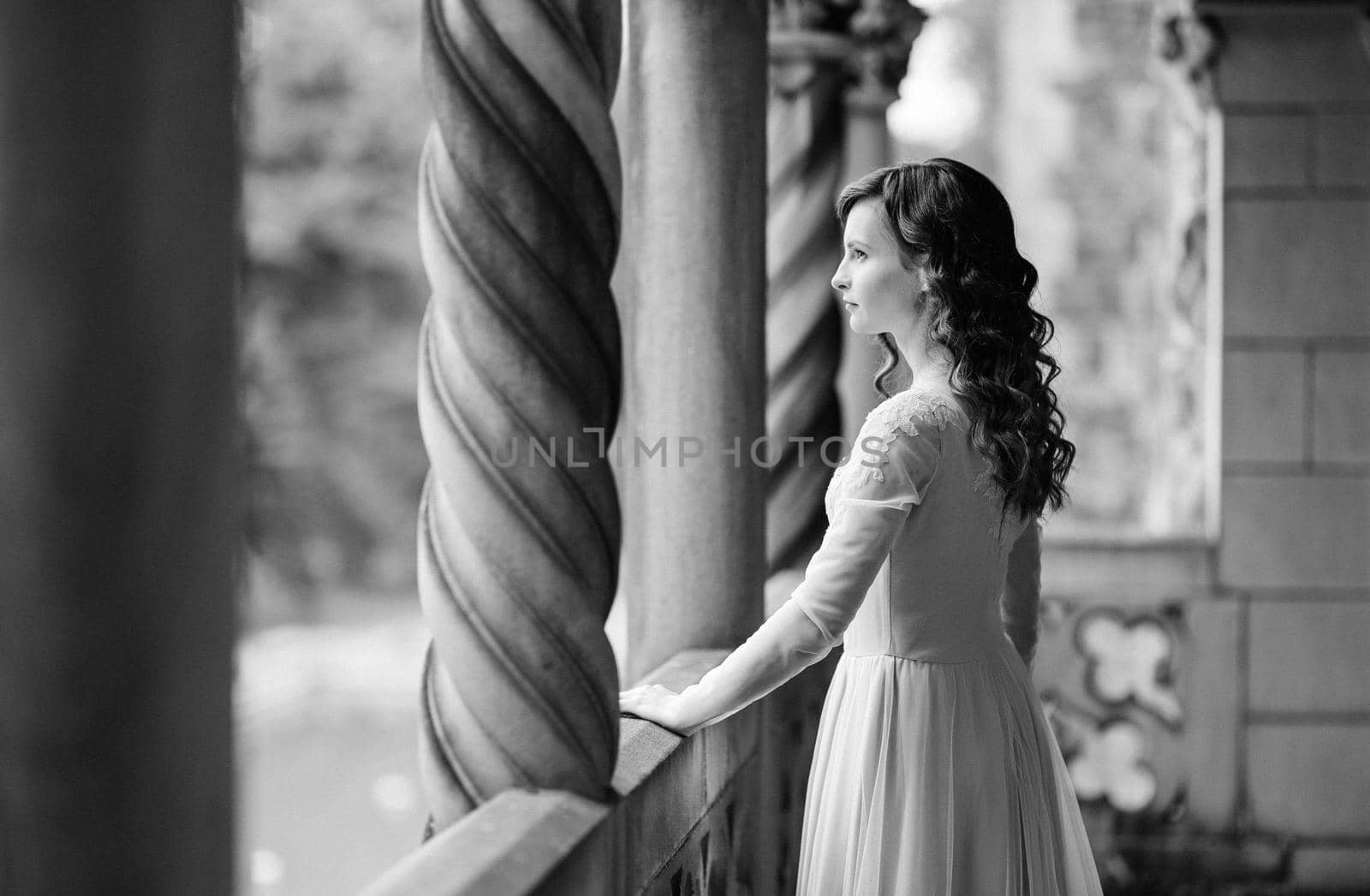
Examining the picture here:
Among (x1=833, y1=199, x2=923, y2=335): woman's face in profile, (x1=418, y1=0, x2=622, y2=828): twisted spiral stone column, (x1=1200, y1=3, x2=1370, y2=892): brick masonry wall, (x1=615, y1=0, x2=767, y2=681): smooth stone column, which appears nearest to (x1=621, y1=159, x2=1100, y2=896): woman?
(x1=833, y1=199, x2=923, y2=335): woman's face in profile

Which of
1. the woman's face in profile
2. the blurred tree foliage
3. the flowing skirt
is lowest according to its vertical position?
the flowing skirt

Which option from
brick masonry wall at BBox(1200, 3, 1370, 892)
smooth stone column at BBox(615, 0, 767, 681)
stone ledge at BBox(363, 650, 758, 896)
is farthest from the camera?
brick masonry wall at BBox(1200, 3, 1370, 892)

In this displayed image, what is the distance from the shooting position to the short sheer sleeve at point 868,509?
185 cm

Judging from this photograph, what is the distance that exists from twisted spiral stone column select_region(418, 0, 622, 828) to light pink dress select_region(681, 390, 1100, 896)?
1.06 feet

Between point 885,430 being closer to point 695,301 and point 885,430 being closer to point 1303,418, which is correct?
point 695,301

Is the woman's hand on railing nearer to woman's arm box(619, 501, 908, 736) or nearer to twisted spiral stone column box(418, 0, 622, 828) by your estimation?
woman's arm box(619, 501, 908, 736)

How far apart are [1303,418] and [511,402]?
4004 millimetres

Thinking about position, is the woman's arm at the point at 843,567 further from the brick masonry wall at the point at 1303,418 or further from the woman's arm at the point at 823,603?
the brick masonry wall at the point at 1303,418

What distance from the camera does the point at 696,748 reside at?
2281 mm

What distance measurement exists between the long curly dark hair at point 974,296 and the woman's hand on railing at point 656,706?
1.78ft

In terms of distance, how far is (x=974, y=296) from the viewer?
2.00 m

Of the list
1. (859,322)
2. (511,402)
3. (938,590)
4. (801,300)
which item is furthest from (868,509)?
(801,300)

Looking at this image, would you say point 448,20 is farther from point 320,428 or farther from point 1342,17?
point 320,428

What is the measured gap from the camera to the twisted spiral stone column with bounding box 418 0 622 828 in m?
1.65
